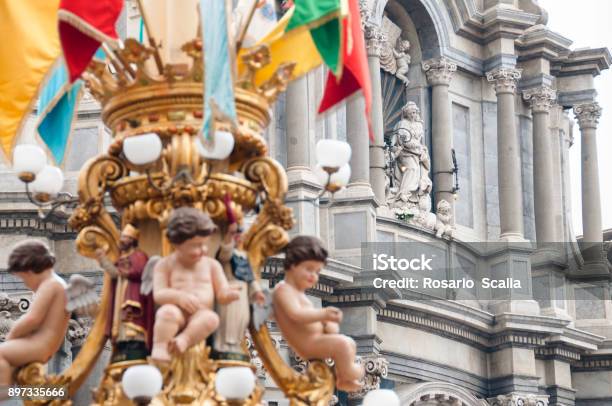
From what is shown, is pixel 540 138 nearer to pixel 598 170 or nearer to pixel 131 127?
pixel 598 170

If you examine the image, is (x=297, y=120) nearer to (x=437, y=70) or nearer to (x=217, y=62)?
(x=437, y=70)

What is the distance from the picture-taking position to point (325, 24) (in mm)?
10367

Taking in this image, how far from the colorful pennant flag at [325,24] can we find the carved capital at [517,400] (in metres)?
20.8

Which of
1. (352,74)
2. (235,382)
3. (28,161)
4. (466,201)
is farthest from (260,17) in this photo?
(466,201)

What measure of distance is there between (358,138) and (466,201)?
4.89 metres

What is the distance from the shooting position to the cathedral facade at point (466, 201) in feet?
89.7

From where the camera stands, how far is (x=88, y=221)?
10094mm

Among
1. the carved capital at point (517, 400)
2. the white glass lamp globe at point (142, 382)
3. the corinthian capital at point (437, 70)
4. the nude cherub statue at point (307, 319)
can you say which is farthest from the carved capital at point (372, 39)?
the white glass lamp globe at point (142, 382)

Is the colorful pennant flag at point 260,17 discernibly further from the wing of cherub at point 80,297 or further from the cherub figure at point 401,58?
the cherub figure at point 401,58

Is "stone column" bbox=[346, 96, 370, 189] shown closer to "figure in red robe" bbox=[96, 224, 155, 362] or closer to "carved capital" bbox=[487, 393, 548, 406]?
"carved capital" bbox=[487, 393, 548, 406]

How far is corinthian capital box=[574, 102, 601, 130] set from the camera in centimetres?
3553

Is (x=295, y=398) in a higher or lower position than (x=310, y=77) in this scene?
lower

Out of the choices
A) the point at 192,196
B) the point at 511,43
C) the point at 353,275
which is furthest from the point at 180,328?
the point at 511,43

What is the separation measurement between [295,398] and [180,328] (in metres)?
1.05
